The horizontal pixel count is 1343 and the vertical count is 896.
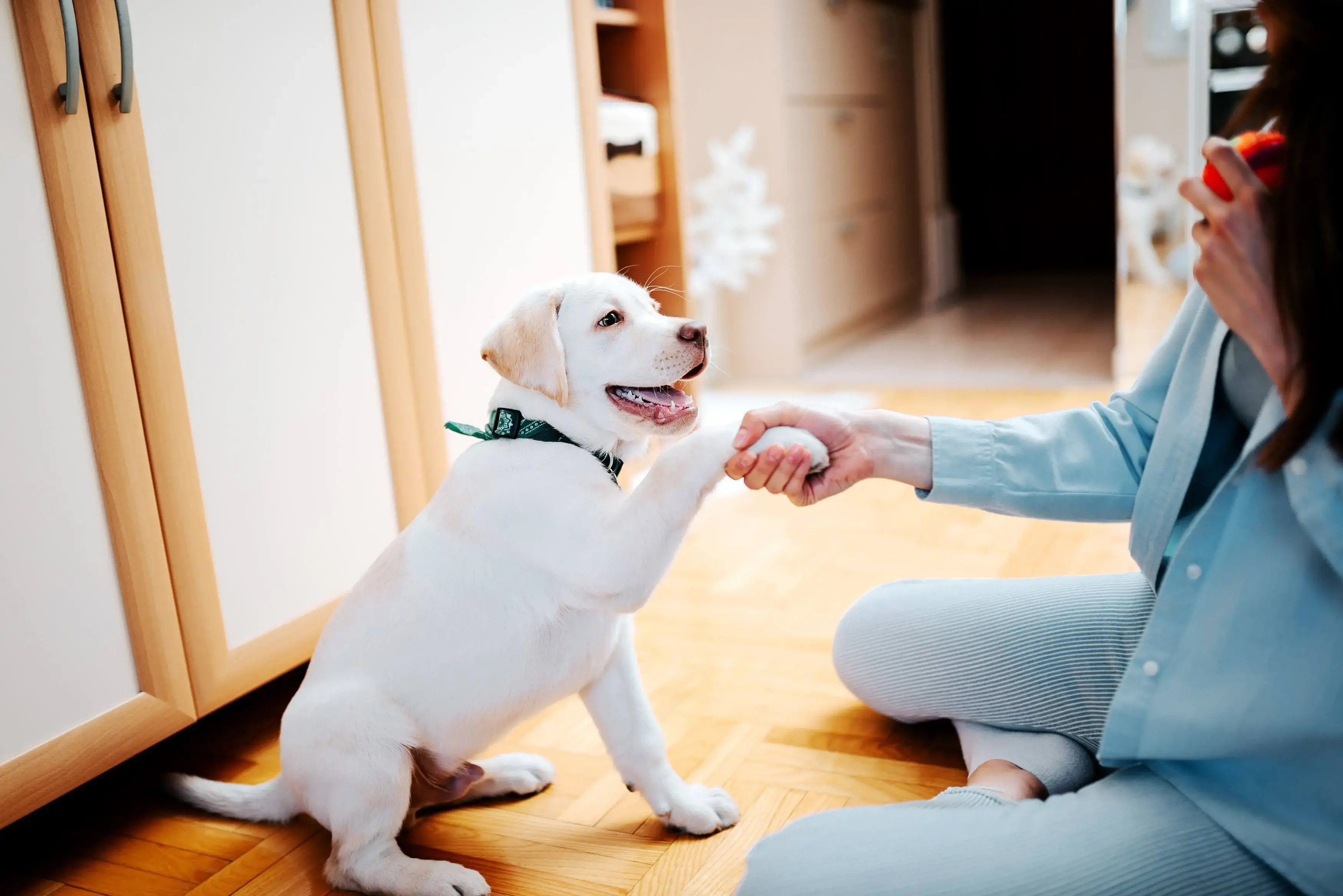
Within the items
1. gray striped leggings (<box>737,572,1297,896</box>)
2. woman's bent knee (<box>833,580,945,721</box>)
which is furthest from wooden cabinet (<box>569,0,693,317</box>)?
gray striped leggings (<box>737,572,1297,896</box>)

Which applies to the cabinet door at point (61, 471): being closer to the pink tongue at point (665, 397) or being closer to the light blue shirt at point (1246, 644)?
the pink tongue at point (665, 397)

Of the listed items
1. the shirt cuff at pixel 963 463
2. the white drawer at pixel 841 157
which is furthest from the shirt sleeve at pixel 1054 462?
the white drawer at pixel 841 157

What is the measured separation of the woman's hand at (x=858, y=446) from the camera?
3.87ft

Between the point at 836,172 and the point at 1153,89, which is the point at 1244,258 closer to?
the point at 1153,89

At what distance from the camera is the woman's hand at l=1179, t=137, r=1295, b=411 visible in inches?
33.9

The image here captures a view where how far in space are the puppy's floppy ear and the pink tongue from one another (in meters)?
0.09

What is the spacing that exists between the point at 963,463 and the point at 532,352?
0.46m

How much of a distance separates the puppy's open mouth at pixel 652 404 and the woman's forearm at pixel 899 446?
0.60 feet

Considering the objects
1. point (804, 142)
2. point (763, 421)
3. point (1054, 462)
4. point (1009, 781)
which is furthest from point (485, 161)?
point (804, 142)

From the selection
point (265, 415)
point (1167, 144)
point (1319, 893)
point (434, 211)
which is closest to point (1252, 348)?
point (1319, 893)

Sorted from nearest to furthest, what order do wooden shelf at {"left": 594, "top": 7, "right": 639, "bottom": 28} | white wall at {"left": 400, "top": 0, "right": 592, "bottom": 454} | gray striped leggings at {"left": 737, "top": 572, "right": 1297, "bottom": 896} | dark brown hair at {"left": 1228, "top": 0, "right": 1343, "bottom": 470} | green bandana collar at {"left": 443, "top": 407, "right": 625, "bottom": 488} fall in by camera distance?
dark brown hair at {"left": 1228, "top": 0, "right": 1343, "bottom": 470} → gray striped leggings at {"left": 737, "top": 572, "right": 1297, "bottom": 896} → green bandana collar at {"left": 443, "top": 407, "right": 625, "bottom": 488} → white wall at {"left": 400, "top": 0, "right": 592, "bottom": 454} → wooden shelf at {"left": 594, "top": 7, "right": 639, "bottom": 28}

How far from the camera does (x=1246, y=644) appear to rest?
0.91 meters

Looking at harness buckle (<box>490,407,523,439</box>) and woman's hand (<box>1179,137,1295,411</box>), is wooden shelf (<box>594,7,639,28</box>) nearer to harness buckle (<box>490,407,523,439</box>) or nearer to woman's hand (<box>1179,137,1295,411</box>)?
harness buckle (<box>490,407,523,439</box>)

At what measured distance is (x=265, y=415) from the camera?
1.56 metres
